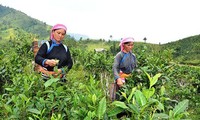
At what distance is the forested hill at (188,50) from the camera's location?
193 feet

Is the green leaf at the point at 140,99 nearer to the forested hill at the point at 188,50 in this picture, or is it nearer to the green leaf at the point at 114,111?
the green leaf at the point at 114,111

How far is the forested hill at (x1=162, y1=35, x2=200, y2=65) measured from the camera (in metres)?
58.8

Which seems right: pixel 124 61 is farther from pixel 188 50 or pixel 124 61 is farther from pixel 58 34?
pixel 188 50

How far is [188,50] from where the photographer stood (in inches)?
2500

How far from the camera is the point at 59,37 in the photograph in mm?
5152

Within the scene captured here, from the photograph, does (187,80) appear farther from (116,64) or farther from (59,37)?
(59,37)

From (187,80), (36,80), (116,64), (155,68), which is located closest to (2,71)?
(116,64)

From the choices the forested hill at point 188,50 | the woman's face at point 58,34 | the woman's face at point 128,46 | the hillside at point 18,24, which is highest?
the hillside at point 18,24

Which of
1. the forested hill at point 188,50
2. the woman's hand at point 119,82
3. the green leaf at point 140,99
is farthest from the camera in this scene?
the forested hill at point 188,50

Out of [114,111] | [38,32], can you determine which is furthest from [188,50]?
[38,32]

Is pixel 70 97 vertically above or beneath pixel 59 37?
beneath

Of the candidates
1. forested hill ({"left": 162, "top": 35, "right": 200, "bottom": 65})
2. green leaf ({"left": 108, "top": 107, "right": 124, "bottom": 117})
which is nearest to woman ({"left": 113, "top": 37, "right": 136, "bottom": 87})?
green leaf ({"left": 108, "top": 107, "right": 124, "bottom": 117})

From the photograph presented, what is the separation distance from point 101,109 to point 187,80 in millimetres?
14811

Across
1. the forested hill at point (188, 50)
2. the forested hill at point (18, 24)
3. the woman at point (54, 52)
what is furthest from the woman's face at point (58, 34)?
the forested hill at point (18, 24)
